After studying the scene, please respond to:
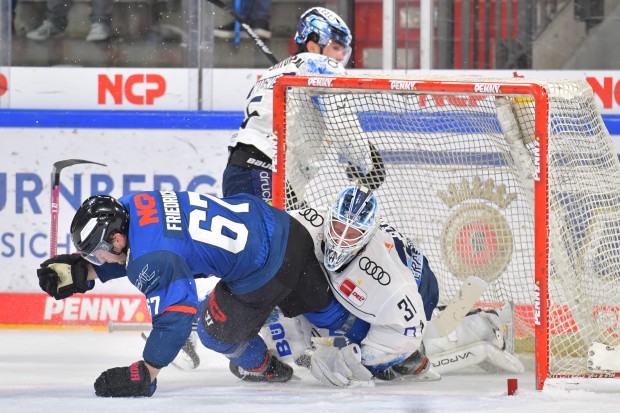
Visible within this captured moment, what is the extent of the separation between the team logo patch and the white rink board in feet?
5.90

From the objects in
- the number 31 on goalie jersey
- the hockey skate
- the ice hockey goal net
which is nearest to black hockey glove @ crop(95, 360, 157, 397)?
the hockey skate

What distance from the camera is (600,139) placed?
4.22 meters

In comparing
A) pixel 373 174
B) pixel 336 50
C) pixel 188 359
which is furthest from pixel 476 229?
pixel 188 359

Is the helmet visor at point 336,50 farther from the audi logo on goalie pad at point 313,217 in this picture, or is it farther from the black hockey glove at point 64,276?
the black hockey glove at point 64,276

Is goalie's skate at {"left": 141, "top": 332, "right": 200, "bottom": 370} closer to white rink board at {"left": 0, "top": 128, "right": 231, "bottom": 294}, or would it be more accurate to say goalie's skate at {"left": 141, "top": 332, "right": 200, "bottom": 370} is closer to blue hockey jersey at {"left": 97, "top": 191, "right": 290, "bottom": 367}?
blue hockey jersey at {"left": 97, "top": 191, "right": 290, "bottom": 367}

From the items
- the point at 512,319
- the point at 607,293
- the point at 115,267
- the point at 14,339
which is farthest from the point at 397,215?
the point at 14,339

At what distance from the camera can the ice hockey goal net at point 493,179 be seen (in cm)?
387

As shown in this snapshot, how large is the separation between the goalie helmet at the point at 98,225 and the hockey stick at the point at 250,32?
2.47m

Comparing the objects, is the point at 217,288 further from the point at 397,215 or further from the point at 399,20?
A: the point at 399,20

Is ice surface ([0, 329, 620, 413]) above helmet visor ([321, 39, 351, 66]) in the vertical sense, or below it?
below

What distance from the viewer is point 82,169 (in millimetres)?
A: 5551

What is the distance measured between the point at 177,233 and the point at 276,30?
252cm

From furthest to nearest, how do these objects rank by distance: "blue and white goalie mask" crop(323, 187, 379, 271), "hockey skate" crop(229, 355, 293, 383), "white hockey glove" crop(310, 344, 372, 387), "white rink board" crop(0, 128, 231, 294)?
"white rink board" crop(0, 128, 231, 294) → "hockey skate" crop(229, 355, 293, 383) → "white hockey glove" crop(310, 344, 372, 387) → "blue and white goalie mask" crop(323, 187, 379, 271)

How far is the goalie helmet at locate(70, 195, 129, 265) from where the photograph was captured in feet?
11.4
